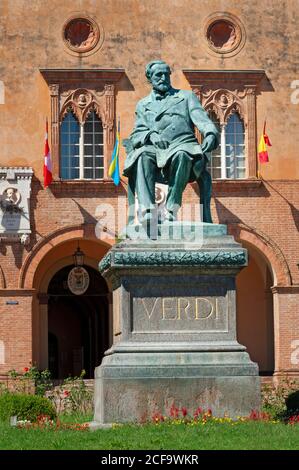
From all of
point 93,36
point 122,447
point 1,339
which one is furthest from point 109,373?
point 93,36

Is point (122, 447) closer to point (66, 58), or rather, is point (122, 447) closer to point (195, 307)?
point (195, 307)

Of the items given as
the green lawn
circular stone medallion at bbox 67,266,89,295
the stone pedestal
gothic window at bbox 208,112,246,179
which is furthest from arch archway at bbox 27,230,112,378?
the green lawn

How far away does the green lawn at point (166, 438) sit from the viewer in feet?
43.0

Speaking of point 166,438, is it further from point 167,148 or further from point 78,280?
point 78,280

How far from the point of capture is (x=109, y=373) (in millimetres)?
15352

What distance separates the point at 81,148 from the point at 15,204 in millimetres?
2357

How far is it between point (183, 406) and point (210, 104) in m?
21.4

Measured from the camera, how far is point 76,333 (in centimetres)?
4816

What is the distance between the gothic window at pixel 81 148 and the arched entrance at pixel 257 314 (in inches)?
202

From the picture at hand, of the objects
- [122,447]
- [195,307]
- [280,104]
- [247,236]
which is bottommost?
[122,447]

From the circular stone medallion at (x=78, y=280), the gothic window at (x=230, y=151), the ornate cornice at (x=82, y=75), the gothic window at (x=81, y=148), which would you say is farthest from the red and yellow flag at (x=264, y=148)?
the circular stone medallion at (x=78, y=280)

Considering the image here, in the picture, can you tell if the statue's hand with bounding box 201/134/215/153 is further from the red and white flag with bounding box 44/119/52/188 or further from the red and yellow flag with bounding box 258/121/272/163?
the red and yellow flag with bounding box 258/121/272/163

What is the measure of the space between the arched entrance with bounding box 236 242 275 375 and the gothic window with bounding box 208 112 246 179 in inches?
99.1

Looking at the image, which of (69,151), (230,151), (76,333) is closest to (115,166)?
(69,151)
